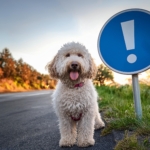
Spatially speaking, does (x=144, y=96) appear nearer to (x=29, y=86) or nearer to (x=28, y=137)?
(x=28, y=137)

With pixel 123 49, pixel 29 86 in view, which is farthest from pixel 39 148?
pixel 29 86

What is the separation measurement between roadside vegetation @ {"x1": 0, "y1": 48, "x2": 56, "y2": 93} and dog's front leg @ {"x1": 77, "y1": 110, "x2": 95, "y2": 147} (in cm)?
3566

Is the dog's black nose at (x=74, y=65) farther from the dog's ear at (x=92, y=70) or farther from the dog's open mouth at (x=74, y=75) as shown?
the dog's ear at (x=92, y=70)

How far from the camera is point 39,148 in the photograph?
10.2 feet

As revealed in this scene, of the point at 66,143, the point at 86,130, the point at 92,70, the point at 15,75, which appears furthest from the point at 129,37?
the point at 15,75

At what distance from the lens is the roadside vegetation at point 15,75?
41.2 meters

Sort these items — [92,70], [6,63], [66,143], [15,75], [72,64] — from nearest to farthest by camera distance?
[66,143], [72,64], [92,70], [6,63], [15,75]

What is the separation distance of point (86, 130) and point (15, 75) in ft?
148

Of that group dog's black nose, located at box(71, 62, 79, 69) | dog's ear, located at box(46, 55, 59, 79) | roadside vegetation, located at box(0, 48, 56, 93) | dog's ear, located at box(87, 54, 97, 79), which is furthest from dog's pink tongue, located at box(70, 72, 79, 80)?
roadside vegetation, located at box(0, 48, 56, 93)

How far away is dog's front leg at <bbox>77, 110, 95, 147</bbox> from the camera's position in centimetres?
307

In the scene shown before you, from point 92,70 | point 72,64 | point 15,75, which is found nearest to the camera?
point 72,64

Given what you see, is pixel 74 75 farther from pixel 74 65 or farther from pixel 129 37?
pixel 129 37

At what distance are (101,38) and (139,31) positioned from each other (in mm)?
677

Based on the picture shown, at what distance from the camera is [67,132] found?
10.7 feet
